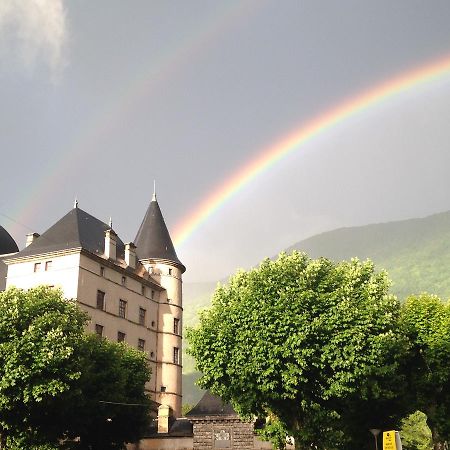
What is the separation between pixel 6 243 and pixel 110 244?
19.6 meters

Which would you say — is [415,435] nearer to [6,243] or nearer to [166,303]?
[166,303]

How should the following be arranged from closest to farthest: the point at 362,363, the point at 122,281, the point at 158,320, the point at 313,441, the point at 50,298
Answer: the point at 362,363, the point at 313,441, the point at 50,298, the point at 122,281, the point at 158,320

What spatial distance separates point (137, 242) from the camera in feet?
238

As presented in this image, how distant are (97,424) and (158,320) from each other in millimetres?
27525

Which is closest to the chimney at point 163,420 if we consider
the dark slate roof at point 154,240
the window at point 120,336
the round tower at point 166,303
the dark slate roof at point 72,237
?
the window at point 120,336

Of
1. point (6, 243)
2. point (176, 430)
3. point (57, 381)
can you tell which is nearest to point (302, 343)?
point (57, 381)

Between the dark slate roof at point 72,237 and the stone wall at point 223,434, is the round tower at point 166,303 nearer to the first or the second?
the dark slate roof at point 72,237

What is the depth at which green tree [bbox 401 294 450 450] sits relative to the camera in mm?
36844

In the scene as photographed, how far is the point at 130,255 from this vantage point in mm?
66125

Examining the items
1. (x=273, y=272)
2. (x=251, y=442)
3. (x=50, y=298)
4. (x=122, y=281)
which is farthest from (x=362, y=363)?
(x=122, y=281)

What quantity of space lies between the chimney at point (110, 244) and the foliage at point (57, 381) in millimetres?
19895

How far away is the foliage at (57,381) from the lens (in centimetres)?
3381

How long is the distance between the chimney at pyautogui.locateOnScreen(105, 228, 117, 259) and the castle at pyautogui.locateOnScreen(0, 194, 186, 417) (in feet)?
0.37

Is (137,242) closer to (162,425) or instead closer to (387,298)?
(162,425)
